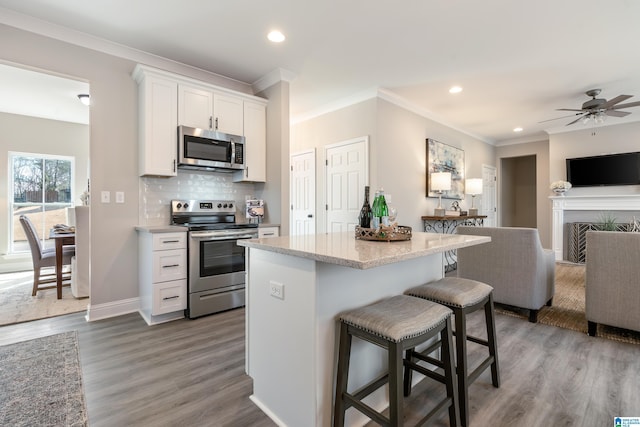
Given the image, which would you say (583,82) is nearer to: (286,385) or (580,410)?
(580,410)

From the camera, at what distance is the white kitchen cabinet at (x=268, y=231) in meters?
3.32

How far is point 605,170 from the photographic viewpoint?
213 inches

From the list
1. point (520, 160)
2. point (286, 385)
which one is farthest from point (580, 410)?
point (520, 160)

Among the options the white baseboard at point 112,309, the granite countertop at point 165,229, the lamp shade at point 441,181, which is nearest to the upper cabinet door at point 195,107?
the granite countertop at point 165,229

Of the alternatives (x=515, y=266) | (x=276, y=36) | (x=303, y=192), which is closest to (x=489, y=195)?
(x=303, y=192)

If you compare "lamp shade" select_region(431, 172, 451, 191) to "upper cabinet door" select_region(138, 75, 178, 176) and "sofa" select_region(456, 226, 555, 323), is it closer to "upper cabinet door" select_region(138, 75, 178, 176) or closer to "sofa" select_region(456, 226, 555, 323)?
"sofa" select_region(456, 226, 555, 323)

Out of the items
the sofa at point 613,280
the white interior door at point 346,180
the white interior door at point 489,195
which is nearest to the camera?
the sofa at point 613,280

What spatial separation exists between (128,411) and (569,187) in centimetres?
716

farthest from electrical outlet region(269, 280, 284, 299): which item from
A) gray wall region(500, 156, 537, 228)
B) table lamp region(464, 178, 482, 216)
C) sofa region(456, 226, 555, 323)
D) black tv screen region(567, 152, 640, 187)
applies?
gray wall region(500, 156, 537, 228)

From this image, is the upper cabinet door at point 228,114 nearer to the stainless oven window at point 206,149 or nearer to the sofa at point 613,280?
the stainless oven window at point 206,149

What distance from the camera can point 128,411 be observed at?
1574 millimetres

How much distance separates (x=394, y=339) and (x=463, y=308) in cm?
56

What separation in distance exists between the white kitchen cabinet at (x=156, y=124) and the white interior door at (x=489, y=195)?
608 centimetres

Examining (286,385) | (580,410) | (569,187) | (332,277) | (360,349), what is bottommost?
(580,410)
